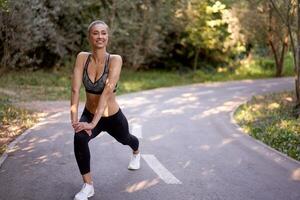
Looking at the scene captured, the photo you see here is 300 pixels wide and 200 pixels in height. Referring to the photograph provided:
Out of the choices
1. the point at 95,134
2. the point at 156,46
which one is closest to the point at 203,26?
the point at 156,46

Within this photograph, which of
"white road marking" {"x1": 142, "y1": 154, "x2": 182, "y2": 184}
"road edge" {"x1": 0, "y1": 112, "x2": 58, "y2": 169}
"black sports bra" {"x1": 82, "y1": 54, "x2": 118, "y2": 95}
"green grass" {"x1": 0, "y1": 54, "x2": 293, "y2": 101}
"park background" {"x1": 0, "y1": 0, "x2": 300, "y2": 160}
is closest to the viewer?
"black sports bra" {"x1": 82, "y1": 54, "x2": 118, "y2": 95}

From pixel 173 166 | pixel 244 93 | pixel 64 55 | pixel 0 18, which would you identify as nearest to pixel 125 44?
pixel 64 55

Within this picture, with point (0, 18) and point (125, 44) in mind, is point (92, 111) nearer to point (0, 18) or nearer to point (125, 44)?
point (0, 18)

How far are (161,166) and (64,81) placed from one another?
16.6 m

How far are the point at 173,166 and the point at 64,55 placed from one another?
19.4 meters

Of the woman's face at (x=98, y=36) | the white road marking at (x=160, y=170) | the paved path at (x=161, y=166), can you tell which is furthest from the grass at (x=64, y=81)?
the woman's face at (x=98, y=36)

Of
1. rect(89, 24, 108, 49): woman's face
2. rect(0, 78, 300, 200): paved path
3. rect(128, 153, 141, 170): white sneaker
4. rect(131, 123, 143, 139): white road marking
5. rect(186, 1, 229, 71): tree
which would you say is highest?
rect(186, 1, 229, 71): tree

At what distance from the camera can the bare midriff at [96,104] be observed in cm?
546

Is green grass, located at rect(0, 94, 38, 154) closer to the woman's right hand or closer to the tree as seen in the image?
the woman's right hand

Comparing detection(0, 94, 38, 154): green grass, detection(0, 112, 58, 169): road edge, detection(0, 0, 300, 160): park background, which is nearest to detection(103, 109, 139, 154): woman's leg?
detection(0, 112, 58, 169): road edge

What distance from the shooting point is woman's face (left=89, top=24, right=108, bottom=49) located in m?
5.26

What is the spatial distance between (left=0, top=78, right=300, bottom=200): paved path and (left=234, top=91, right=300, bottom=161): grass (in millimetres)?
367

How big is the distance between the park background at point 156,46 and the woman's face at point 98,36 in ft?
20.4

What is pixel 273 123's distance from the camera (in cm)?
1165
